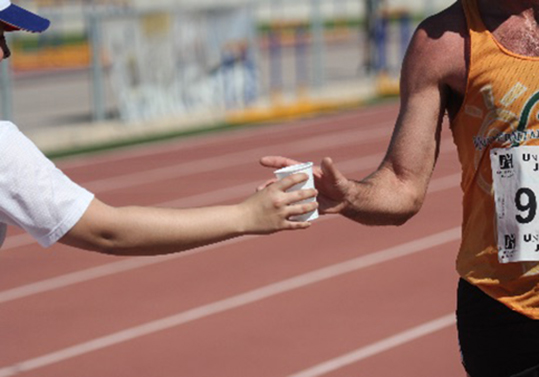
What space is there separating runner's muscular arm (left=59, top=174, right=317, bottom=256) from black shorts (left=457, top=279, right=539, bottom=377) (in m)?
Answer: 0.63

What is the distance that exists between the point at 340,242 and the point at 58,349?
3222 mm

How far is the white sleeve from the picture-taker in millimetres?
2588

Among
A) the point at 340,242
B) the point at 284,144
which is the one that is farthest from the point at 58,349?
the point at 284,144

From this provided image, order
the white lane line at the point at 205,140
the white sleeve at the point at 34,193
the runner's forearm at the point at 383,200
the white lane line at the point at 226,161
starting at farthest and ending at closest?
1. the white lane line at the point at 205,140
2. the white lane line at the point at 226,161
3. the runner's forearm at the point at 383,200
4. the white sleeve at the point at 34,193

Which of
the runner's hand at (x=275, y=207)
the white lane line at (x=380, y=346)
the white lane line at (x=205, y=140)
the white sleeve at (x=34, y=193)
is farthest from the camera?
the white lane line at (x=205, y=140)

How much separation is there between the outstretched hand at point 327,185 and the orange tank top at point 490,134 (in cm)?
34

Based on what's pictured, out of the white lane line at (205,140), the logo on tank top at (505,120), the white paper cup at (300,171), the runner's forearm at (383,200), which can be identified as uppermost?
the logo on tank top at (505,120)

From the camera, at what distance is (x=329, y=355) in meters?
6.52

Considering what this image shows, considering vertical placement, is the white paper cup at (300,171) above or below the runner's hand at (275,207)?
above

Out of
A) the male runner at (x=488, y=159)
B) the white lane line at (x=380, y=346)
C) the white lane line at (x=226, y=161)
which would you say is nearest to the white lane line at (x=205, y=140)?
the white lane line at (x=226, y=161)

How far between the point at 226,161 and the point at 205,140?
6.53 ft

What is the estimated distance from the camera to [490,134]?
3.21 meters

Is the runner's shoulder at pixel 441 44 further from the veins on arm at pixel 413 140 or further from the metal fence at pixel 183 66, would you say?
the metal fence at pixel 183 66

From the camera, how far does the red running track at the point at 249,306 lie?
648 cm
